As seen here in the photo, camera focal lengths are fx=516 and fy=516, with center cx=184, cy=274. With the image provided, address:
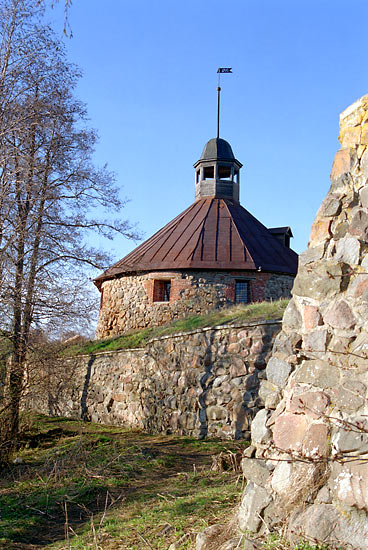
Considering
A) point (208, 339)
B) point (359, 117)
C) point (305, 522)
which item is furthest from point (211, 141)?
point (305, 522)

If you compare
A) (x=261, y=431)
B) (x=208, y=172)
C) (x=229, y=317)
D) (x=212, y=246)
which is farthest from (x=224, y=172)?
(x=261, y=431)

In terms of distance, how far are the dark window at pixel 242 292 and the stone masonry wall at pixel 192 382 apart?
20.5 ft

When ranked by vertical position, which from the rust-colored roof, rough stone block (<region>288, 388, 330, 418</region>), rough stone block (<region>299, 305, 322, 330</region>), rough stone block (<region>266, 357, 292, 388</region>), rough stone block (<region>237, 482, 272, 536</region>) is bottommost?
rough stone block (<region>237, 482, 272, 536</region>)

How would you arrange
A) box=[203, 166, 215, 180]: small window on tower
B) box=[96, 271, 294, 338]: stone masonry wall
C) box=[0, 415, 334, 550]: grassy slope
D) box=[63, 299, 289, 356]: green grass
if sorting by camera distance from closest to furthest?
box=[0, 415, 334, 550]: grassy slope
box=[63, 299, 289, 356]: green grass
box=[96, 271, 294, 338]: stone masonry wall
box=[203, 166, 215, 180]: small window on tower

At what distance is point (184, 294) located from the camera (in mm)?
17453

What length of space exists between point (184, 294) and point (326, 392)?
14148 mm

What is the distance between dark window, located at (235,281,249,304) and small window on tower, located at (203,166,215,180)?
623cm

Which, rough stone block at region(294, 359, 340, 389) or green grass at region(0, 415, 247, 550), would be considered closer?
rough stone block at region(294, 359, 340, 389)

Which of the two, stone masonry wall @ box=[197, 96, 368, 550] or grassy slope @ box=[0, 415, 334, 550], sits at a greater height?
stone masonry wall @ box=[197, 96, 368, 550]

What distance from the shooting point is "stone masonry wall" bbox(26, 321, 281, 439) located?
29.3ft

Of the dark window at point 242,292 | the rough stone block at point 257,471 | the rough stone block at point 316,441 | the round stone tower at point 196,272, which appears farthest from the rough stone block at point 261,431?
the dark window at point 242,292

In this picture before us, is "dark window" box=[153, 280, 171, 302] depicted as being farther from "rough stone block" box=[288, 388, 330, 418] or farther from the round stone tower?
"rough stone block" box=[288, 388, 330, 418]

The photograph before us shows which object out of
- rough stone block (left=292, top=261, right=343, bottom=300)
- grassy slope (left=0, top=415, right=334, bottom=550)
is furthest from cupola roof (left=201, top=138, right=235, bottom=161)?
rough stone block (left=292, top=261, right=343, bottom=300)

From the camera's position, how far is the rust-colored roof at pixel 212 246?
17734 millimetres
